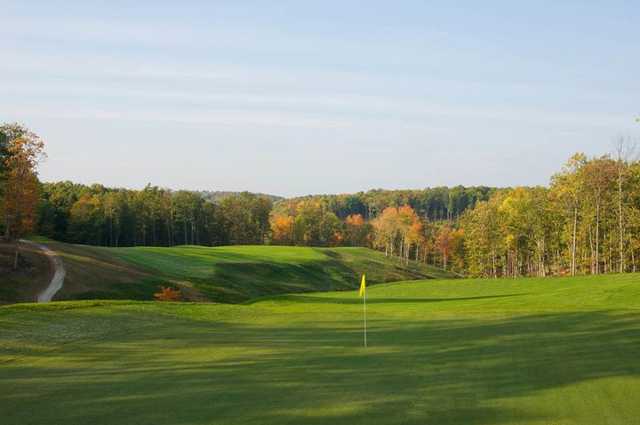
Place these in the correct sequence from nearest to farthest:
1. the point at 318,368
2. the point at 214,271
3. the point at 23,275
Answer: the point at 318,368, the point at 23,275, the point at 214,271

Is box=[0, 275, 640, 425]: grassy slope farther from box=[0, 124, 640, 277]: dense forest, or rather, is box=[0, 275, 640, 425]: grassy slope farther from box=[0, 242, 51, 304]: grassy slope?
box=[0, 124, 640, 277]: dense forest

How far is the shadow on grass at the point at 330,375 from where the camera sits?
425 inches

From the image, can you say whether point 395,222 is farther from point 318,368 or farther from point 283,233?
point 318,368

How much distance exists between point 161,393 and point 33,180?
143 feet

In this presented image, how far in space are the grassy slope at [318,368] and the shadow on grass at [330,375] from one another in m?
0.04

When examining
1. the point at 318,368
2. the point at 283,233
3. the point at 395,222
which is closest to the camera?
the point at 318,368

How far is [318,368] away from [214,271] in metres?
53.9

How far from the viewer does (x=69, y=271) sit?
163 feet

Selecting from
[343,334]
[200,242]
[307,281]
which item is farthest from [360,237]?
[343,334]

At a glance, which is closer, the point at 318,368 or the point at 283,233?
the point at 318,368

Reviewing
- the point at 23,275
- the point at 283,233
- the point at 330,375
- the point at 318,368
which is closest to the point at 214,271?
the point at 23,275

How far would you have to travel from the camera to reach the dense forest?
191 ft

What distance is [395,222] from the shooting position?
117688mm

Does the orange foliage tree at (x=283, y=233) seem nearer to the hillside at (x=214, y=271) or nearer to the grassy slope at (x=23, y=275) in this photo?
the hillside at (x=214, y=271)
